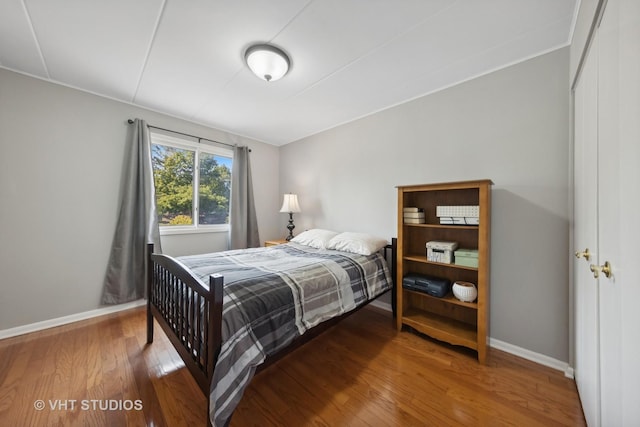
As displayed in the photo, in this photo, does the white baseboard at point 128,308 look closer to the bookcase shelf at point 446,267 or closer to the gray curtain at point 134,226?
the gray curtain at point 134,226

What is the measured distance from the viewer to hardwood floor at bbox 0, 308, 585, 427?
1289 mm

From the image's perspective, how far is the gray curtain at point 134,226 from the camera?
2.53m

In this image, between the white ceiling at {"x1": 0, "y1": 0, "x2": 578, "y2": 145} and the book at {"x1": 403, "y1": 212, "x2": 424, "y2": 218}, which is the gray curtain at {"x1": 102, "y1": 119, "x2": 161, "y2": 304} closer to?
the white ceiling at {"x1": 0, "y1": 0, "x2": 578, "y2": 145}

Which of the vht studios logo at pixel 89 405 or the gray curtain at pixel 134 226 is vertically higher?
the gray curtain at pixel 134 226

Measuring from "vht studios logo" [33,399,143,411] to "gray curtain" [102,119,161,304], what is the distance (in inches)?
52.2

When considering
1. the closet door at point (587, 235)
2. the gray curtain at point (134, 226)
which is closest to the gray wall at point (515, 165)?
the closet door at point (587, 235)

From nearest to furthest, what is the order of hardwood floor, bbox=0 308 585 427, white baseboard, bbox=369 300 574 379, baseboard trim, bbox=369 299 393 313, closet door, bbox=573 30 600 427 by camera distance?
closet door, bbox=573 30 600 427, hardwood floor, bbox=0 308 585 427, white baseboard, bbox=369 300 574 379, baseboard trim, bbox=369 299 393 313

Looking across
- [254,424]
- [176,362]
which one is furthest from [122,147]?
[254,424]

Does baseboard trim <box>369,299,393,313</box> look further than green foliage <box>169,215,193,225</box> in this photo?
No

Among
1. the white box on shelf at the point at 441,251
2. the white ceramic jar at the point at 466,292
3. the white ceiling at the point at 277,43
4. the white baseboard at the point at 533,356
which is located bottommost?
the white baseboard at the point at 533,356

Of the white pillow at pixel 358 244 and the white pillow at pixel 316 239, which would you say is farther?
the white pillow at pixel 316 239

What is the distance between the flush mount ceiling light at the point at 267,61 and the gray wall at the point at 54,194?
185cm

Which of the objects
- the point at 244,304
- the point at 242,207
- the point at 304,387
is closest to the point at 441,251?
the point at 304,387

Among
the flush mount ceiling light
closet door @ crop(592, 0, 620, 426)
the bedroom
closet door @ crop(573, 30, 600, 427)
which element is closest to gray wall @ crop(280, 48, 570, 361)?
the bedroom
